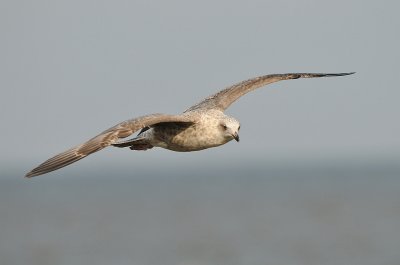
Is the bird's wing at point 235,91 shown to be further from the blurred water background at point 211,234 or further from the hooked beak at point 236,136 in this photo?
the blurred water background at point 211,234

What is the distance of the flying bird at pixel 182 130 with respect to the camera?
1741cm

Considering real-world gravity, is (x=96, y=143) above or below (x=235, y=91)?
below

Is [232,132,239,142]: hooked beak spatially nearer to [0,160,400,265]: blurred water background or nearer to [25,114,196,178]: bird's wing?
[25,114,196,178]: bird's wing

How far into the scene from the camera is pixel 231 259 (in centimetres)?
4044

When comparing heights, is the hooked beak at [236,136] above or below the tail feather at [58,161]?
above

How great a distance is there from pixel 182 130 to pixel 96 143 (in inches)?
88.1

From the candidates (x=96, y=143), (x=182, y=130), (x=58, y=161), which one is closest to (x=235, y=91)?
(x=182, y=130)

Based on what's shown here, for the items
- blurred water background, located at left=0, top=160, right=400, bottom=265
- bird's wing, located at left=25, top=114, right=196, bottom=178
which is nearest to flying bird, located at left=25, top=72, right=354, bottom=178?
bird's wing, located at left=25, top=114, right=196, bottom=178

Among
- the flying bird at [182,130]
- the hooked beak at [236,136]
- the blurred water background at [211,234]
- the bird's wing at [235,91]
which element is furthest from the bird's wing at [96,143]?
the blurred water background at [211,234]

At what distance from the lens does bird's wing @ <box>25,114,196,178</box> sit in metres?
17.0

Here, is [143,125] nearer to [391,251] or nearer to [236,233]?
[391,251]

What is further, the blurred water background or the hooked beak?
the blurred water background

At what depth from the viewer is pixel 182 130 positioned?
63.5 feet

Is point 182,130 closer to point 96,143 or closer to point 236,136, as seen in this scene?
point 236,136
